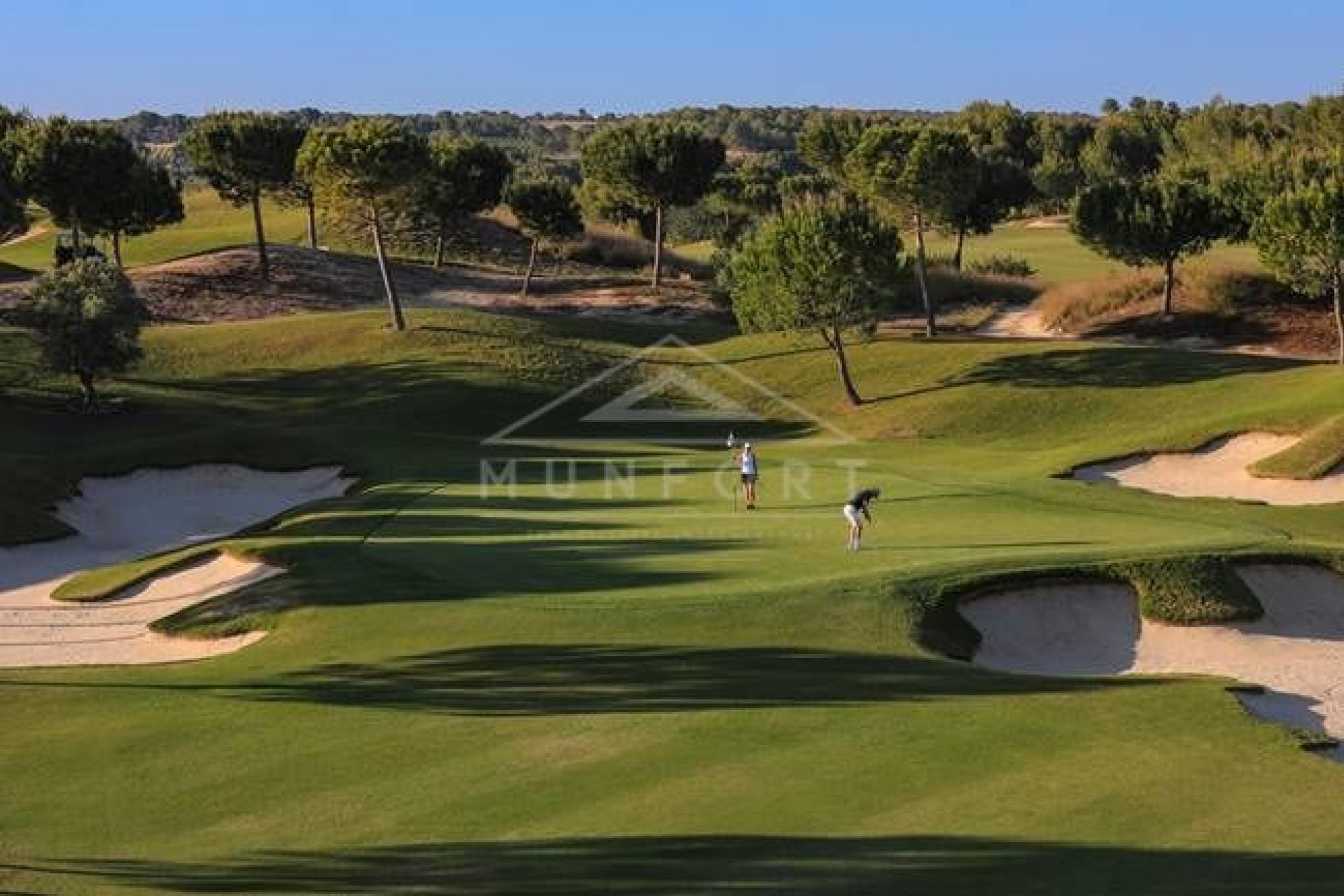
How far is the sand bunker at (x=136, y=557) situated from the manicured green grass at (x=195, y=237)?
177ft

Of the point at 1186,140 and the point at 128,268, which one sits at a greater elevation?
the point at 1186,140

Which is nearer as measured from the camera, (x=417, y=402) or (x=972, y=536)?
(x=972, y=536)

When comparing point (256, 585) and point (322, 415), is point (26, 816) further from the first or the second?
point (322, 415)

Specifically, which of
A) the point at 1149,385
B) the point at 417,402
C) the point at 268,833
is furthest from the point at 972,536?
the point at 417,402

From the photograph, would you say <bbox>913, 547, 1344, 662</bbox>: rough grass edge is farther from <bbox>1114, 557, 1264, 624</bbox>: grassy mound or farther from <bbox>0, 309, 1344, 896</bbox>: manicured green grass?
<bbox>0, 309, 1344, 896</bbox>: manicured green grass

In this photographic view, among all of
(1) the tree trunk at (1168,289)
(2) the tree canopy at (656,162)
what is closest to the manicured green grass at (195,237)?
(2) the tree canopy at (656,162)

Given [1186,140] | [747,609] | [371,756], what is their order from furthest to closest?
[1186,140]
[747,609]
[371,756]

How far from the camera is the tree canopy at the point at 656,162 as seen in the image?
94.4m

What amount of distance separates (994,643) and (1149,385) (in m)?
38.5

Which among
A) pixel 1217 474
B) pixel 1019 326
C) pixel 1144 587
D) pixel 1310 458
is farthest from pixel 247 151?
pixel 1144 587

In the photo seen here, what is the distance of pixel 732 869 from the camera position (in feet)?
46.7

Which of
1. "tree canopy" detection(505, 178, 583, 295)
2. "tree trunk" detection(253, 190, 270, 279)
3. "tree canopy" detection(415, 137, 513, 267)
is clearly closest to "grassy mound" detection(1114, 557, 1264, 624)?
"tree canopy" detection(505, 178, 583, 295)

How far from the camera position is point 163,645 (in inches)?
1113

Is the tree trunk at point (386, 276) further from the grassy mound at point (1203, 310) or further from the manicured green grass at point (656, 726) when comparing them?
the grassy mound at point (1203, 310)
